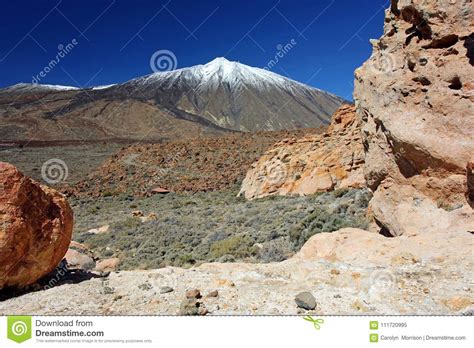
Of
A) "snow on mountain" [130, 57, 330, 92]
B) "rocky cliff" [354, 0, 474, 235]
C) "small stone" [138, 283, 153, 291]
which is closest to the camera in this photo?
"small stone" [138, 283, 153, 291]

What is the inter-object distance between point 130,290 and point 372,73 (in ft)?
18.8

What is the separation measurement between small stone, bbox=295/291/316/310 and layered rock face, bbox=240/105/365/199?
1130 centimetres

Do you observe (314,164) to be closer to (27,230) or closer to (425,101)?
(425,101)

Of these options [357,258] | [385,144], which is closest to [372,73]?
[385,144]

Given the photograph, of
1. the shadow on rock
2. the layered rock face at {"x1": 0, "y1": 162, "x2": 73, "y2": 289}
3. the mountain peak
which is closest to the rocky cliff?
the shadow on rock

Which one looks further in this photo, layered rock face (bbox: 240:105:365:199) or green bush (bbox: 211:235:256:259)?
layered rock face (bbox: 240:105:365:199)

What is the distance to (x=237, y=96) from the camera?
476 feet

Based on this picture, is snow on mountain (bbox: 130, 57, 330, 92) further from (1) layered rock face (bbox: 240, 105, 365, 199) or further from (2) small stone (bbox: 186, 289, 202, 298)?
(2) small stone (bbox: 186, 289, 202, 298)

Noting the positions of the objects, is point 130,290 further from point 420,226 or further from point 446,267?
point 420,226

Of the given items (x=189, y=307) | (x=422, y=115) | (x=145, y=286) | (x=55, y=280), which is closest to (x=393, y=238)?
(x=422, y=115)

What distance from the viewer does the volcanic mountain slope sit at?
268 ft

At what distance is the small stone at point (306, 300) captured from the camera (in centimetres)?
401

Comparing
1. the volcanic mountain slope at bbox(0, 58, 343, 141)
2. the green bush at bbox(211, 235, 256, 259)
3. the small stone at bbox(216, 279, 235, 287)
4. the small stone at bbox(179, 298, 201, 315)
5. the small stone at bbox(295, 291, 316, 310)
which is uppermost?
the volcanic mountain slope at bbox(0, 58, 343, 141)

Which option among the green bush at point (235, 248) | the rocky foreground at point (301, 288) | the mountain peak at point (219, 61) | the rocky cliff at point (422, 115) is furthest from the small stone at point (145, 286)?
the mountain peak at point (219, 61)
